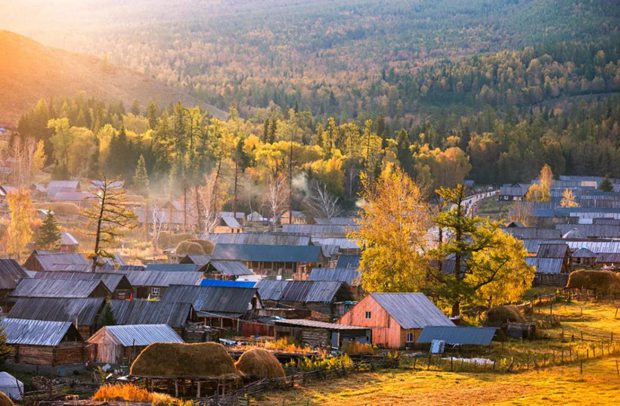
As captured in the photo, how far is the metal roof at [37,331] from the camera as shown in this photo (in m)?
52.0

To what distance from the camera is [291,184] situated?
14525 cm

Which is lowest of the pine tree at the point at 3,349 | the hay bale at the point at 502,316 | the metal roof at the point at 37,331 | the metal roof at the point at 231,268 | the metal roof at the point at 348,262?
the pine tree at the point at 3,349

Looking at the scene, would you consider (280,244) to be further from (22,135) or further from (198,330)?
(22,135)

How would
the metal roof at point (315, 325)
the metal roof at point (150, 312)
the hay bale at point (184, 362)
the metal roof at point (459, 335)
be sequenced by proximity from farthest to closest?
the metal roof at point (315, 325) → the metal roof at point (459, 335) → the metal roof at point (150, 312) → the hay bale at point (184, 362)

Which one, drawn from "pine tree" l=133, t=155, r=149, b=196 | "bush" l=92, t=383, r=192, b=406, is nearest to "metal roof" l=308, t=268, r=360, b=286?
"bush" l=92, t=383, r=192, b=406

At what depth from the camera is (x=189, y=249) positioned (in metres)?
101

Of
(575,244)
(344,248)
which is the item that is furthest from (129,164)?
(575,244)

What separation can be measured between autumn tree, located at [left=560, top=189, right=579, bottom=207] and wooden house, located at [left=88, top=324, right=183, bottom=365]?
112 meters

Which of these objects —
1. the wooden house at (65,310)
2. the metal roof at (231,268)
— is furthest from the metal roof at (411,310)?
the metal roof at (231,268)

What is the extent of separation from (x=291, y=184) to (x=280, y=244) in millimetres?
41171

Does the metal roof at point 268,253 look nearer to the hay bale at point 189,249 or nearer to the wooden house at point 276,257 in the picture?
the wooden house at point 276,257

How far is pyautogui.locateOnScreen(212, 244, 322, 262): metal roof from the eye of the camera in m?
98.6

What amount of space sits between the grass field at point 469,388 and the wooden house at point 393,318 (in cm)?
858

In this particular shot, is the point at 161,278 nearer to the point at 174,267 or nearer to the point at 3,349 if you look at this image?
the point at 174,267
